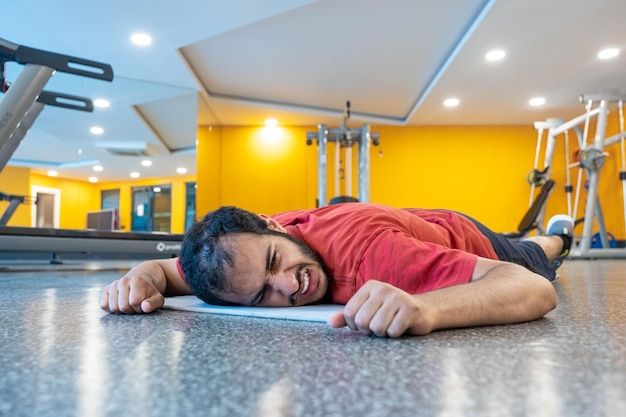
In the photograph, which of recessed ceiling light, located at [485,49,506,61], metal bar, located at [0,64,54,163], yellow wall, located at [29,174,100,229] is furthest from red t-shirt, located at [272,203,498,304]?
yellow wall, located at [29,174,100,229]

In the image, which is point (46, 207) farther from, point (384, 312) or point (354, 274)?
point (384, 312)

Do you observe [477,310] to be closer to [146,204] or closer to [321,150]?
[321,150]

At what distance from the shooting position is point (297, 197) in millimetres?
5863

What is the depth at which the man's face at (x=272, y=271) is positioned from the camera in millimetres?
857

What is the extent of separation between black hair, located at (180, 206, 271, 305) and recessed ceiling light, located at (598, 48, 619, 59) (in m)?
3.93

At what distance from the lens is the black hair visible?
0.87 meters

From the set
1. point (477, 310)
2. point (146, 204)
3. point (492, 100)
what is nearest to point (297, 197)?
→ point (146, 204)

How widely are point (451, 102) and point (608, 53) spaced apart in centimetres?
152

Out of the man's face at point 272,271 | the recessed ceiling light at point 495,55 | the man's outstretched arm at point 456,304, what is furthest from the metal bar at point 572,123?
the man's face at point 272,271

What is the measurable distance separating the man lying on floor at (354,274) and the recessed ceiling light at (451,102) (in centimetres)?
407

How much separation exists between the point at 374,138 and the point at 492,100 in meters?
1.46

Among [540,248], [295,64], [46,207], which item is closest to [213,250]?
[540,248]

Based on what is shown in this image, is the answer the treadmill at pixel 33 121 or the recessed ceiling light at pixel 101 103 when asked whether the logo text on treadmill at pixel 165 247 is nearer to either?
the treadmill at pixel 33 121

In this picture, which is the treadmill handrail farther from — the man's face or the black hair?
the man's face
